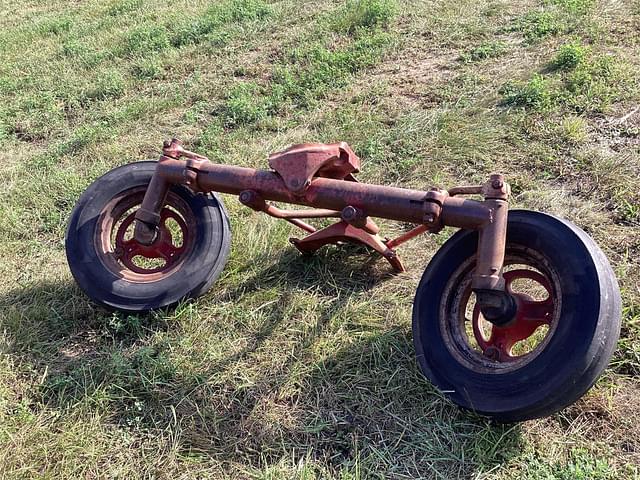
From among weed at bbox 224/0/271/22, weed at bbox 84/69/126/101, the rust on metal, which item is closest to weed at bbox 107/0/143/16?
weed at bbox 224/0/271/22

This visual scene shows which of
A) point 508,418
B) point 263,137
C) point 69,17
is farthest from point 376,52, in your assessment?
point 69,17

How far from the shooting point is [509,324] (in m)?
2.65

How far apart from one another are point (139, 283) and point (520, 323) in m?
2.00

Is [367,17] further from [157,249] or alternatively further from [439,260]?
[439,260]

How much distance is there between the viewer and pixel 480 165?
168 inches

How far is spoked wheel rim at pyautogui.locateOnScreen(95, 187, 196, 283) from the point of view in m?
3.39

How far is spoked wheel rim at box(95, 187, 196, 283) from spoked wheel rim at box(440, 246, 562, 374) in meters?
1.55

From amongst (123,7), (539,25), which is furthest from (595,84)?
(123,7)

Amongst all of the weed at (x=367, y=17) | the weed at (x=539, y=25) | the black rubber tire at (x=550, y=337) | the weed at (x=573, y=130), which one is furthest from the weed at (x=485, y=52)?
the black rubber tire at (x=550, y=337)

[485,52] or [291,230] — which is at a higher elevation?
[485,52]

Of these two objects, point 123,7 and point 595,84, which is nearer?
point 595,84

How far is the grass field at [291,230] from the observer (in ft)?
8.58

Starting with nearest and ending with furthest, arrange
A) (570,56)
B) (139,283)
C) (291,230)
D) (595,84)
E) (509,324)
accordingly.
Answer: (509,324) < (139,283) < (291,230) < (595,84) < (570,56)

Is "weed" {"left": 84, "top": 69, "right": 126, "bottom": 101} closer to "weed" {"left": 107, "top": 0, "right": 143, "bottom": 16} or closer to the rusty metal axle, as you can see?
"weed" {"left": 107, "top": 0, "right": 143, "bottom": 16}
